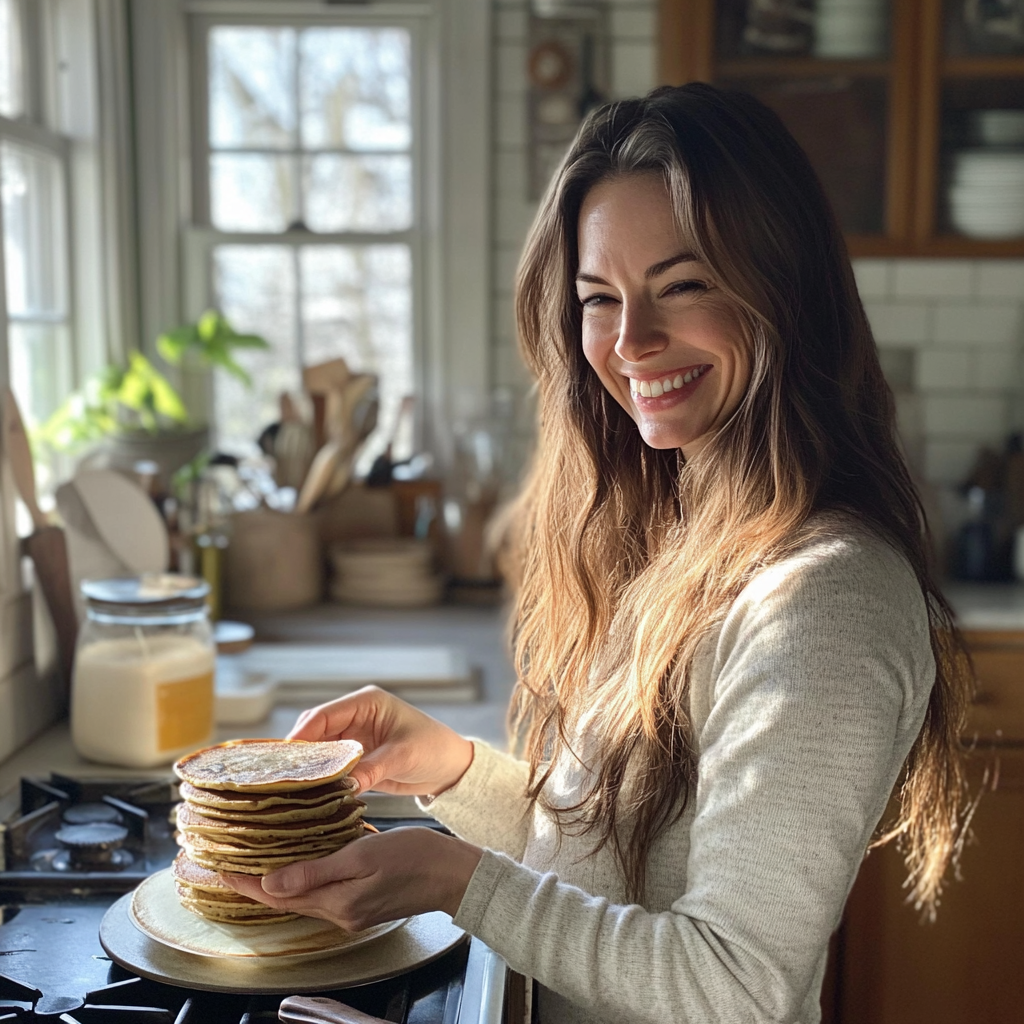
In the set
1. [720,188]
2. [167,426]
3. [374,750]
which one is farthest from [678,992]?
[167,426]

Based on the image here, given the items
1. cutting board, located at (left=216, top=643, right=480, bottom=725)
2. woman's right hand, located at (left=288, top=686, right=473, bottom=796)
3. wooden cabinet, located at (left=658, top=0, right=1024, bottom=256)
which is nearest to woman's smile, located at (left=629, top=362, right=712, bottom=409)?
woman's right hand, located at (left=288, top=686, right=473, bottom=796)

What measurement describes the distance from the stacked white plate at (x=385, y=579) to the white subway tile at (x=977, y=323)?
146 cm

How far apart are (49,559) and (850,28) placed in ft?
7.41

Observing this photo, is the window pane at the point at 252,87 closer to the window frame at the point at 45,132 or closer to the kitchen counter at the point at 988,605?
the window frame at the point at 45,132

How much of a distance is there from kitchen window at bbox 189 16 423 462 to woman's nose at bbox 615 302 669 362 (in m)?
2.24

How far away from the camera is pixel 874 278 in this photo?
10.6 feet

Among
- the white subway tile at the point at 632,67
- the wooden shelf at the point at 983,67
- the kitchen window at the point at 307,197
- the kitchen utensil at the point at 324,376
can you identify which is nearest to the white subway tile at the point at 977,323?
the wooden shelf at the point at 983,67

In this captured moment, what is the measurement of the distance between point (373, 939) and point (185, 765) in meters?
0.25

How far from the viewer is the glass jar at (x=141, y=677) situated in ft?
5.74

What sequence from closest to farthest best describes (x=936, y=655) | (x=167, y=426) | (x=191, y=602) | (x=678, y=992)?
(x=678, y=992) < (x=936, y=655) < (x=191, y=602) < (x=167, y=426)

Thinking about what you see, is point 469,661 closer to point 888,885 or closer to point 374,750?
point 888,885

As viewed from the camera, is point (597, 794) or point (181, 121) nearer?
point (597, 794)

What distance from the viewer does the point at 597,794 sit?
120cm

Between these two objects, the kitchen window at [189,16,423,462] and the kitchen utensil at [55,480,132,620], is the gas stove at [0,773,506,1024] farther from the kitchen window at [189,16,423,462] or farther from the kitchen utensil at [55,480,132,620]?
the kitchen window at [189,16,423,462]
